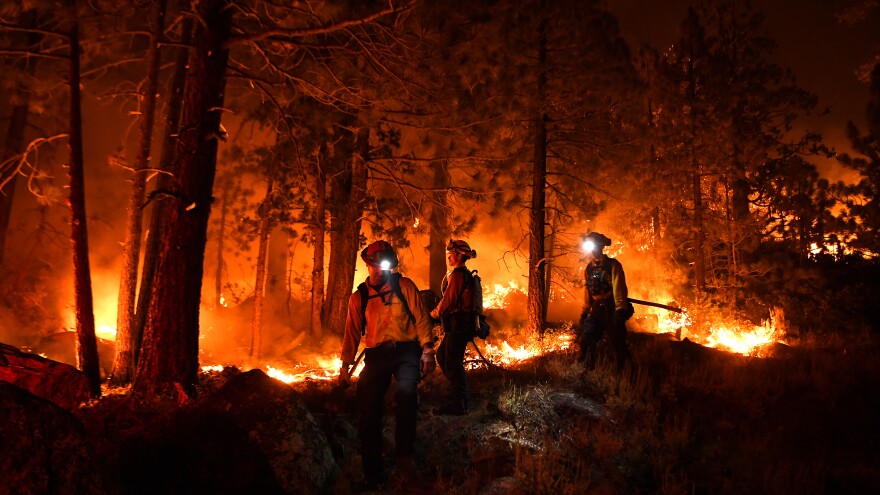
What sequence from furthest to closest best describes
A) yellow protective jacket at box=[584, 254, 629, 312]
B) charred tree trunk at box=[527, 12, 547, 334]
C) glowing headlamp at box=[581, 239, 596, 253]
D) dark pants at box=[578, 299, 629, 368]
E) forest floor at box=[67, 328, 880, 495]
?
charred tree trunk at box=[527, 12, 547, 334]
glowing headlamp at box=[581, 239, 596, 253]
dark pants at box=[578, 299, 629, 368]
yellow protective jacket at box=[584, 254, 629, 312]
forest floor at box=[67, 328, 880, 495]

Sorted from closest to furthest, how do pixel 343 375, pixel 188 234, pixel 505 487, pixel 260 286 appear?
pixel 505 487
pixel 343 375
pixel 188 234
pixel 260 286

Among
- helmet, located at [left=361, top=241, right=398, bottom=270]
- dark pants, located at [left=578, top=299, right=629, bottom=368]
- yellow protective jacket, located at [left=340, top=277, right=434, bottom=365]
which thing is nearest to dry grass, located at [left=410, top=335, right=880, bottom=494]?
dark pants, located at [left=578, top=299, right=629, bottom=368]

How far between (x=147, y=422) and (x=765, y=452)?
6438 millimetres

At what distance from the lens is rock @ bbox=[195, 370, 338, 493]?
4.17 meters

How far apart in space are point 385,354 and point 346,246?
9.52 meters

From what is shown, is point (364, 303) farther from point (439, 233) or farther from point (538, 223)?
point (538, 223)

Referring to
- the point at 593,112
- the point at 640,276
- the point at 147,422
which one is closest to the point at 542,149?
the point at 593,112

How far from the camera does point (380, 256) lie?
4.77 metres

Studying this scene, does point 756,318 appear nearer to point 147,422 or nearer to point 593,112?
point 593,112

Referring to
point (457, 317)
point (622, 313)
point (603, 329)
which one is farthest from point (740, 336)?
point (457, 317)

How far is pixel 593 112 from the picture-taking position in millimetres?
12500

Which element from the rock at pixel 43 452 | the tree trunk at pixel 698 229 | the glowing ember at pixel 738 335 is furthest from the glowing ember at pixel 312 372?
the tree trunk at pixel 698 229

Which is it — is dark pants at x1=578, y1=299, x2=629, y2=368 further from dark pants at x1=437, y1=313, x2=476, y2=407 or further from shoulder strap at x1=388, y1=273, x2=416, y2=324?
shoulder strap at x1=388, y1=273, x2=416, y2=324

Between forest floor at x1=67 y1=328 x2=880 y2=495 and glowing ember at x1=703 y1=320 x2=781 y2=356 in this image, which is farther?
glowing ember at x1=703 y1=320 x2=781 y2=356
